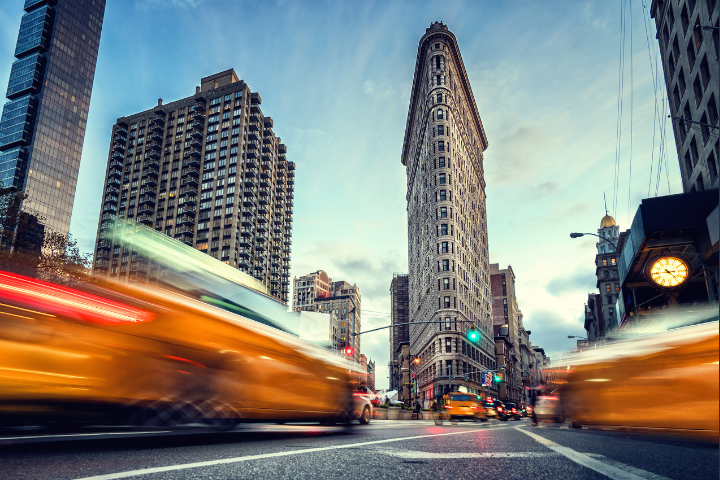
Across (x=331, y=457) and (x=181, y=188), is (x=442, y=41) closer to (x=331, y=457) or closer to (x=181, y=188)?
(x=181, y=188)

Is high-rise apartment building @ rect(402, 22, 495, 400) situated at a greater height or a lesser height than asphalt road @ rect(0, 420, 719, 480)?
greater

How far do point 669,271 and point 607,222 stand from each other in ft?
372

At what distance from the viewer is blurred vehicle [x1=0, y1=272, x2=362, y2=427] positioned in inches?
178

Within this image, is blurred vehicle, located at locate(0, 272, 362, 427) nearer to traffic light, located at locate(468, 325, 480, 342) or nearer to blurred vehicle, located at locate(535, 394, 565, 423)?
blurred vehicle, located at locate(535, 394, 565, 423)

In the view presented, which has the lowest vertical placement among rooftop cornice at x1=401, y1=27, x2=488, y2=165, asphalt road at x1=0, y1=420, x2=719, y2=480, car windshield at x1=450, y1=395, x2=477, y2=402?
car windshield at x1=450, y1=395, x2=477, y2=402

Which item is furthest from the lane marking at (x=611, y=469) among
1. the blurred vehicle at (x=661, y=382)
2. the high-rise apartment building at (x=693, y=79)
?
the high-rise apartment building at (x=693, y=79)

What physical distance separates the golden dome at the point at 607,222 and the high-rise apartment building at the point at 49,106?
12394cm

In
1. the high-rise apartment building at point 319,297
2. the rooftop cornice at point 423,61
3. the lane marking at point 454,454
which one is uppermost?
the rooftop cornice at point 423,61

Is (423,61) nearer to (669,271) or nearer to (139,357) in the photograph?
(669,271)

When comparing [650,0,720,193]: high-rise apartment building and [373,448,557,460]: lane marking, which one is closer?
[373,448,557,460]: lane marking

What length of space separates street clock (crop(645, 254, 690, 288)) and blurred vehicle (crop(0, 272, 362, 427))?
585 inches

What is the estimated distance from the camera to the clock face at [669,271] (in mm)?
17041

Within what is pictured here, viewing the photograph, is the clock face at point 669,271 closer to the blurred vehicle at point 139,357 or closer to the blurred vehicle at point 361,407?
the blurred vehicle at point 361,407

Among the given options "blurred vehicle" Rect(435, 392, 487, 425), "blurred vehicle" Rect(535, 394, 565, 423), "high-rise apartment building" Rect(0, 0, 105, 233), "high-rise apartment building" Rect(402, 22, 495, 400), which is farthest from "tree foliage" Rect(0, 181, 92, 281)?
"high-rise apartment building" Rect(0, 0, 105, 233)
